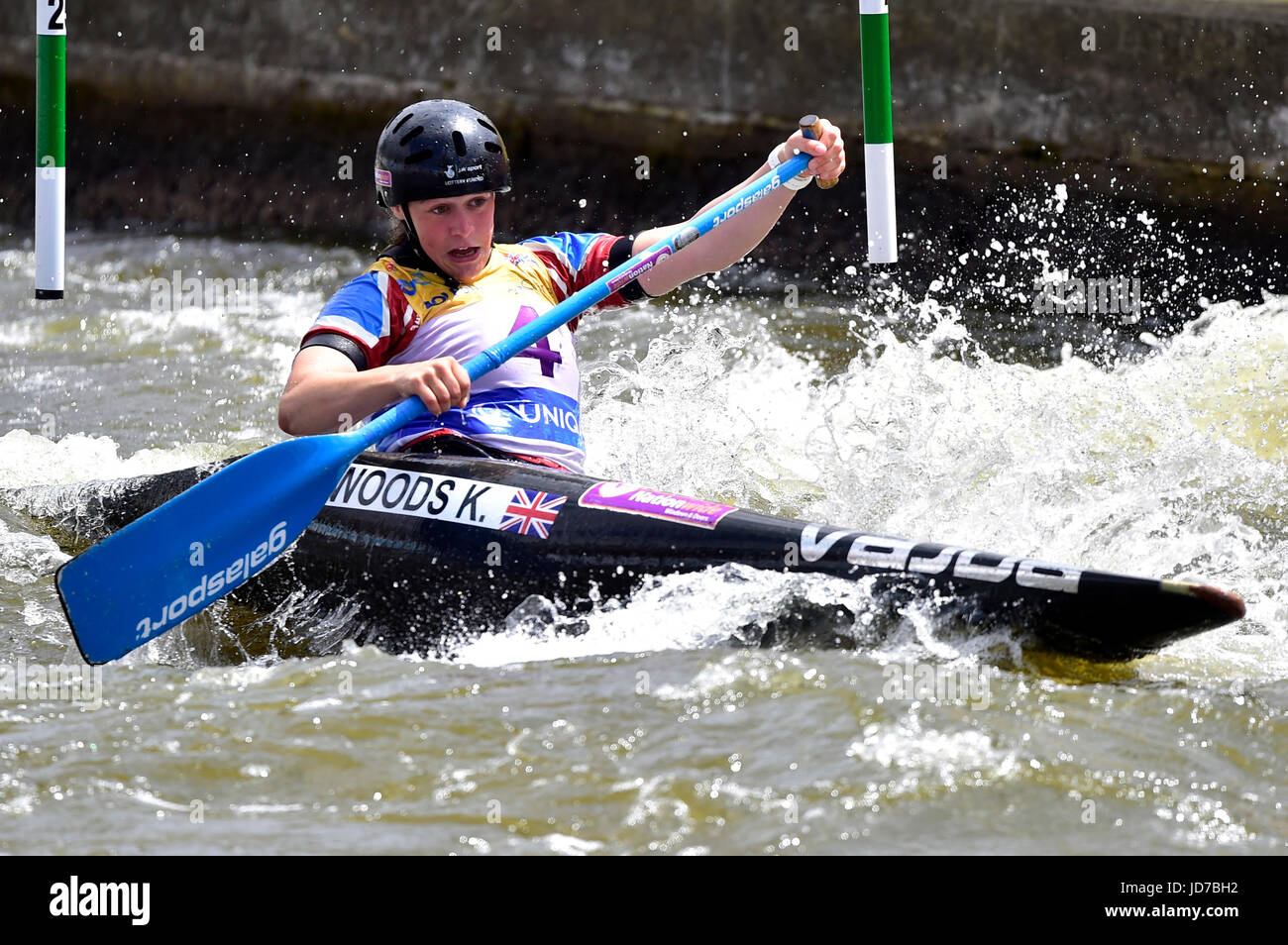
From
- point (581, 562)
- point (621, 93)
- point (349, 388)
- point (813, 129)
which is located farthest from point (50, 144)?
point (621, 93)

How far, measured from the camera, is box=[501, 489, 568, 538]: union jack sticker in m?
3.29

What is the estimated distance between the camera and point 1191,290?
717 centimetres

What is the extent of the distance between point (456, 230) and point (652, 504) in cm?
94

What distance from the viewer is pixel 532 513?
130 inches

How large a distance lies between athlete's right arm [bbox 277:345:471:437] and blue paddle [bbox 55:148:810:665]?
49 millimetres

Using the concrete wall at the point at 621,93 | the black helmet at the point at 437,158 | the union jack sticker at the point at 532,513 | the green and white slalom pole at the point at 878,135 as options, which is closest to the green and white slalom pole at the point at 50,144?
the black helmet at the point at 437,158

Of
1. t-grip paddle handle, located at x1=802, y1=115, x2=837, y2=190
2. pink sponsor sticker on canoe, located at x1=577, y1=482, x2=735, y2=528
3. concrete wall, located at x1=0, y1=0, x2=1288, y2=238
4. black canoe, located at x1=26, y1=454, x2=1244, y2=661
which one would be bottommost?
black canoe, located at x1=26, y1=454, x2=1244, y2=661

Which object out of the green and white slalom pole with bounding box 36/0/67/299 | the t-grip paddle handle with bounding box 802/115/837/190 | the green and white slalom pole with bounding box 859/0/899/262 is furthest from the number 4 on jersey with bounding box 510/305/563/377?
the green and white slalom pole with bounding box 36/0/67/299

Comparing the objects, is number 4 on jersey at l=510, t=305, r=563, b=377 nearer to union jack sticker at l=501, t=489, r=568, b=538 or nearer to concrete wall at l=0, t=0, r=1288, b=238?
union jack sticker at l=501, t=489, r=568, b=538

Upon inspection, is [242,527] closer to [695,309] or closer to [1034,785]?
[1034,785]

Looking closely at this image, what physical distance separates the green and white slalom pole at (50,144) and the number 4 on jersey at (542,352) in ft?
6.55

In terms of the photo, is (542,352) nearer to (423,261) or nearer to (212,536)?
(423,261)

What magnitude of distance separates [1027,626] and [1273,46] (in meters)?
5.32
